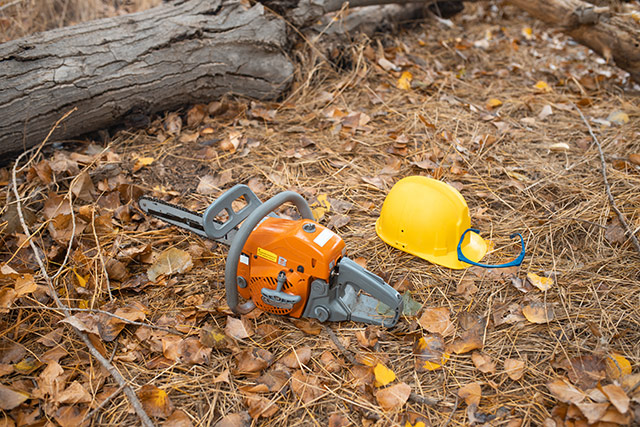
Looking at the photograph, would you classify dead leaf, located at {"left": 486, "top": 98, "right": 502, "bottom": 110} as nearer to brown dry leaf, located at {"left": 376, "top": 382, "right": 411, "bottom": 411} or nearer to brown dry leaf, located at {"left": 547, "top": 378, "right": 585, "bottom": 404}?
brown dry leaf, located at {"left": 547, "top": 378, "right": 585, "bottom": 404}

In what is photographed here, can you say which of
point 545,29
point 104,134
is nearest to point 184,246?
point 104,134

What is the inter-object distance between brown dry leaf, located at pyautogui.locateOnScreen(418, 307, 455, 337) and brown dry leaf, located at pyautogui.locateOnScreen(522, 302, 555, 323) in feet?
1.19

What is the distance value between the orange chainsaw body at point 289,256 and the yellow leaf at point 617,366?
120 centimetres

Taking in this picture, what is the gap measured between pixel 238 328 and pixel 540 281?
5.04ft

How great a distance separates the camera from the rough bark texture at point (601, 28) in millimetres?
4371

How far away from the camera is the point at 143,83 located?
3.60 metres

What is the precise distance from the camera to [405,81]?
441cm

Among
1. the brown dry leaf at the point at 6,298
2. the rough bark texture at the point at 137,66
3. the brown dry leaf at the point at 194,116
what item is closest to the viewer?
the brown dry leaf at the point at 6,298

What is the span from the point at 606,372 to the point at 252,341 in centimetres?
152

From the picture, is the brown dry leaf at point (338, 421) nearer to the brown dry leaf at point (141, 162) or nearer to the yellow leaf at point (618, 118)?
the brown dry leaf at point (141, 162)

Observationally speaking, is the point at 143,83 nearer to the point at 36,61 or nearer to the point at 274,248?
the point at 36,61

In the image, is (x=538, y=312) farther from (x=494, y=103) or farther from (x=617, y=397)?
(x=494, y=103)

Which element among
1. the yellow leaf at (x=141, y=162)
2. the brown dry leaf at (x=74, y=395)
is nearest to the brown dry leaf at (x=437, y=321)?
the brown dry leaf at (x=74, y=395)

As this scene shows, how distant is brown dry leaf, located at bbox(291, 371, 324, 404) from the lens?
200 centimetres
